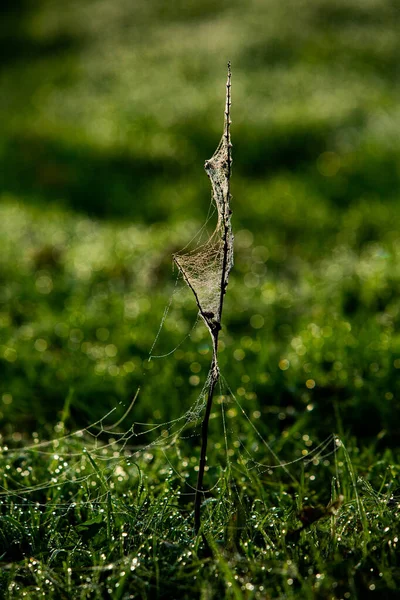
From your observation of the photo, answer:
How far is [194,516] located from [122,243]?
426 centimetres

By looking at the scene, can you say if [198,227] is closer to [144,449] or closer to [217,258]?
[144,449]

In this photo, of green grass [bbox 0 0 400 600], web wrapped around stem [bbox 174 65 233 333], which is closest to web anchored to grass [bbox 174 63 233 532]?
web wrapped around stem [bbox 174 65 233 333]

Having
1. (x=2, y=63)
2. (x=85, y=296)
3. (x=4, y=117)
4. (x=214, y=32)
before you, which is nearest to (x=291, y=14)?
(x=214, y=32)

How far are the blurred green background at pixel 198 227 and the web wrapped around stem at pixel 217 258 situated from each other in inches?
43.8

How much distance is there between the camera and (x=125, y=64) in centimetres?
1623

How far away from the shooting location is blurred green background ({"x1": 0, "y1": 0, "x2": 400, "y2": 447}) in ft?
11.3

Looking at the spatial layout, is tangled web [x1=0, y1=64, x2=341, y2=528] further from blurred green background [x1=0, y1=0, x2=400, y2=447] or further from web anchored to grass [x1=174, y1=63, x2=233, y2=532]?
blurred green background [x1=0, y1=0, x2=400, y2=447]

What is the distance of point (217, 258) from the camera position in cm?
210

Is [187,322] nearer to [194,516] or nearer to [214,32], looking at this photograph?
[194,516]

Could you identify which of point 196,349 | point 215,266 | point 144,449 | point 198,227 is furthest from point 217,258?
point 198,227

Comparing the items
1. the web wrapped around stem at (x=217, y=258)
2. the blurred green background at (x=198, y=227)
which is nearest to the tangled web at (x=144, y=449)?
the web wrapped around stem at (x=217, y=258)

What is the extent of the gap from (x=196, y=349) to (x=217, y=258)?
1868 millimetres

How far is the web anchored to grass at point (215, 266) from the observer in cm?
183

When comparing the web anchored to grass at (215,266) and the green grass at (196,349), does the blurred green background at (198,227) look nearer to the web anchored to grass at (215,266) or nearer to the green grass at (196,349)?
the green grass at (196,349)
